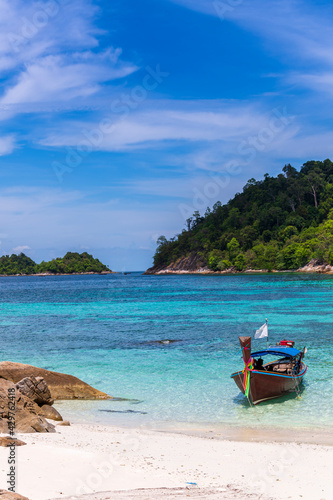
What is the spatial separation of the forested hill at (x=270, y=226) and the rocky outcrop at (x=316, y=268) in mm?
1704

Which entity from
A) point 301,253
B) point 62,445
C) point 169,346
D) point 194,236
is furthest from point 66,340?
point 194,236

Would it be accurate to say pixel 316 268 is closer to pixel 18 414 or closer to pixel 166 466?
pixel 18 414

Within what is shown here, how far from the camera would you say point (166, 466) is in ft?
26.0

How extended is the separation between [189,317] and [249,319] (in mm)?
5422

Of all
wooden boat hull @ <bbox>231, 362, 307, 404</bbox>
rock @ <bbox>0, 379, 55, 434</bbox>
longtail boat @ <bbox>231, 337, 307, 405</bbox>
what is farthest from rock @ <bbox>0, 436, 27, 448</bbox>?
wooden boat hull @ <bbox>231, 362, 307, 404</bbox>

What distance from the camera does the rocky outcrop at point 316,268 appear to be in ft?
357

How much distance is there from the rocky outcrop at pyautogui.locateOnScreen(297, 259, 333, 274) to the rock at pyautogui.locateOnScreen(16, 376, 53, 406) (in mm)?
105088

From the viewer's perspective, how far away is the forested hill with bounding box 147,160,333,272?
5335 inches

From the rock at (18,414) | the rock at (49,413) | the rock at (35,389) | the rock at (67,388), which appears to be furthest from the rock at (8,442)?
the rock at (67,388)

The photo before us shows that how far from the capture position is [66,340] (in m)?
26.4

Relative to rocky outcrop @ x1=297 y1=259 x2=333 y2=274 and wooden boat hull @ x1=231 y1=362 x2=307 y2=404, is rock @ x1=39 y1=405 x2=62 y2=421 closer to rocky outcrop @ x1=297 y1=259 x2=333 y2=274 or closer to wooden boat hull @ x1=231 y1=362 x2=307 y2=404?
wooden boat hull @ x1=231 y1=362 x2=307 y2=404

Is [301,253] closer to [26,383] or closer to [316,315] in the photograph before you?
[316,315]

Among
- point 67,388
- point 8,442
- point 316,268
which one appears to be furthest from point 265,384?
point 316,268

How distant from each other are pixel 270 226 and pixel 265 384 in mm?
158126
